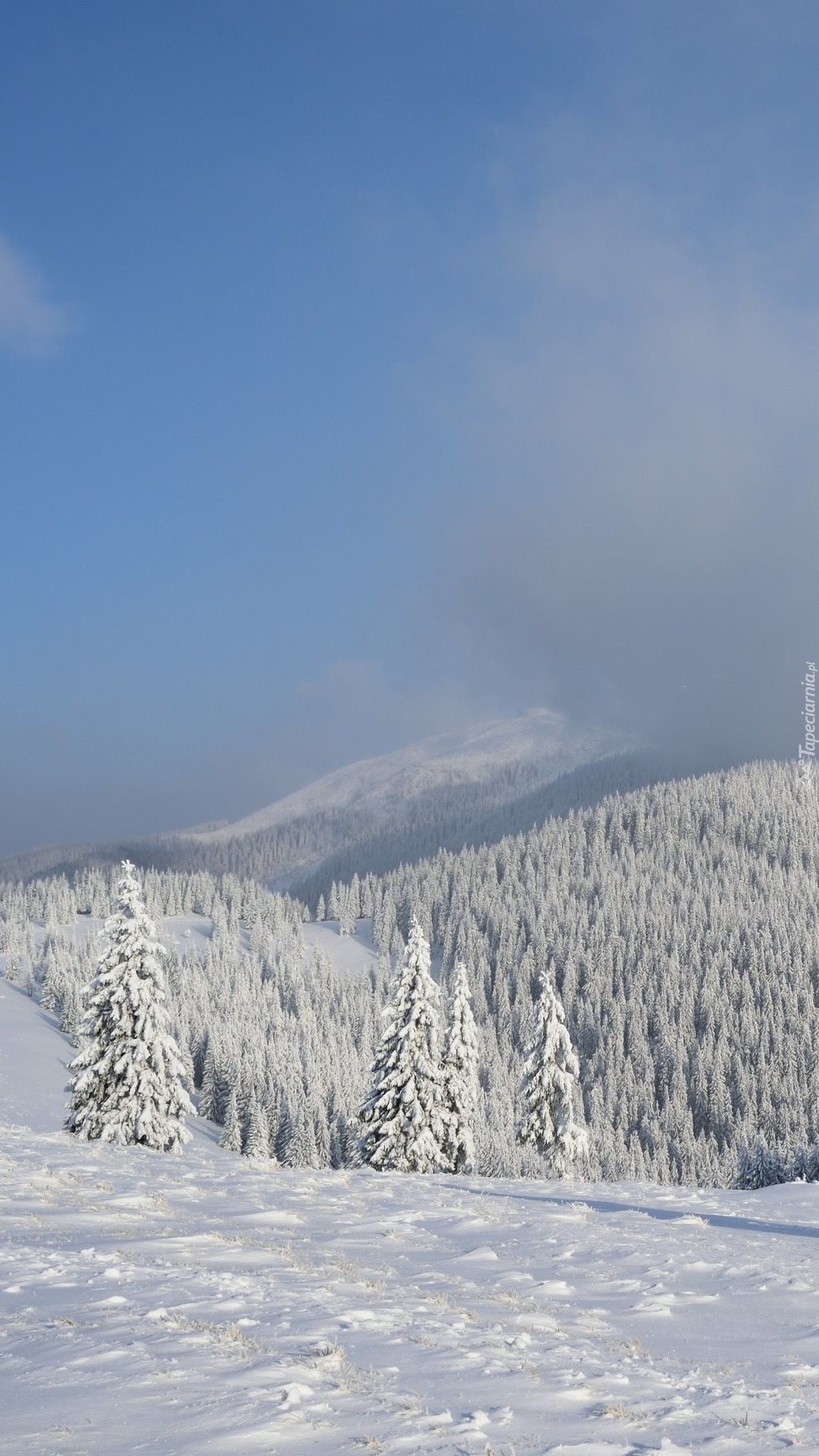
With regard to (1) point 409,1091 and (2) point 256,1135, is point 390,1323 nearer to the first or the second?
(1) point 409,1091

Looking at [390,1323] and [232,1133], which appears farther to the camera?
[232,1133]

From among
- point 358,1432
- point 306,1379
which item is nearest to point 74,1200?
point 306,1379

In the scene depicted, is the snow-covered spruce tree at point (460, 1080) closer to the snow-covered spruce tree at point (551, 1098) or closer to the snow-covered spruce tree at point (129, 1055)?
the snow-covered spruce tree at point (551, 1098)

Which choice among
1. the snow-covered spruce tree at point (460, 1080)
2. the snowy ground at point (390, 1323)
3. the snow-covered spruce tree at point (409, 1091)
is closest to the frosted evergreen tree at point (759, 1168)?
the snow-covered spruce tree at point (460, 1080)

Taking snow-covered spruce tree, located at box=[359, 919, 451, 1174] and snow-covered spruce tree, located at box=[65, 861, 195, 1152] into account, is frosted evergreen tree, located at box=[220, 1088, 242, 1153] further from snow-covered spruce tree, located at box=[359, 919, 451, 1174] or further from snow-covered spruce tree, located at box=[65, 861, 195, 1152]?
snow-covered spruce tree, located at box=[65, 861, 195, 1152]

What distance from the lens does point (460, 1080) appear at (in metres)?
44.9

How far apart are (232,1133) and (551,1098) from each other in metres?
50.1

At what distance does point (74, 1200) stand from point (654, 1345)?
10359 mm

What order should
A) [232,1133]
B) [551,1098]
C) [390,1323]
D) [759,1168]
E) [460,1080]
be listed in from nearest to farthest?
[390,1323], [759,1168], [460,1080], [551,1098], [232,1133]

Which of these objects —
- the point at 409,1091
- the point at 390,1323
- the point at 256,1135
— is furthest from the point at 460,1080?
the point at 256,1135

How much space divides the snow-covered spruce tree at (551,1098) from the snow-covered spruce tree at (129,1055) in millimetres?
20519

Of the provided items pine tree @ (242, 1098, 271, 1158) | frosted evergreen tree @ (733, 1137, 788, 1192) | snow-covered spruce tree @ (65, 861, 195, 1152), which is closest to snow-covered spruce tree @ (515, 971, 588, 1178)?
frosted evergreen tree @ (733, 1137, 788, 1192)

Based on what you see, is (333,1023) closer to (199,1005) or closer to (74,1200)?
(199,1005)

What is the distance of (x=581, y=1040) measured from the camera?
18575 centimetres
